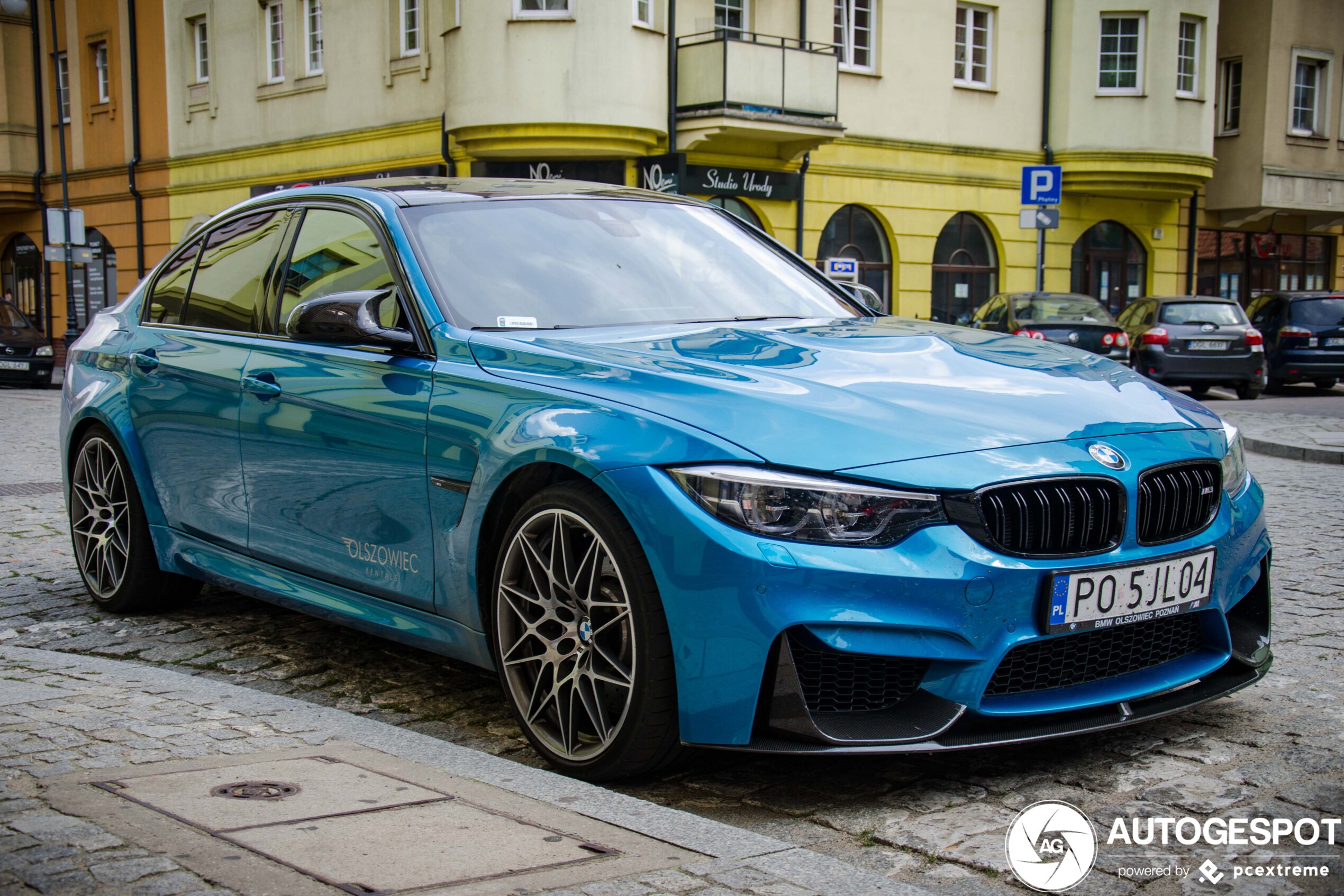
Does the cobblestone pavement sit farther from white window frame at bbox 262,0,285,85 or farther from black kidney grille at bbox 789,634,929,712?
white window frame at bbox 262,0,285,85

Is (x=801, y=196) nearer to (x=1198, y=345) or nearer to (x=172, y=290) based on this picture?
(x=1198, y=345)

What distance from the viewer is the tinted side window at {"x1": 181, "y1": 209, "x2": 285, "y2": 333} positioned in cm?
530

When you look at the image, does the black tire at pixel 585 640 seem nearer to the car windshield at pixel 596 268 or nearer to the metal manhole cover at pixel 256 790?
the metal manhole cover at pixel 256 790

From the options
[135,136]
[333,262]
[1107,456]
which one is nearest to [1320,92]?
[135,136]

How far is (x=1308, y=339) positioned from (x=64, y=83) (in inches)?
1070

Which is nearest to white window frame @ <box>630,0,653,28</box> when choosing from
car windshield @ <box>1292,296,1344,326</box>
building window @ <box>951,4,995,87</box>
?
building window @ <box>951,4,995,87</box>

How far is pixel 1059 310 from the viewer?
20.8m

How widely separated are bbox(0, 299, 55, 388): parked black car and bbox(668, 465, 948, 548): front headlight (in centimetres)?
2455

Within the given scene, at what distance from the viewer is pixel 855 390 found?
11.8ft

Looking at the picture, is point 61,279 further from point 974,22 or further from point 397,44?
point 974,22

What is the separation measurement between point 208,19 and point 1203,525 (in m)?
28.3

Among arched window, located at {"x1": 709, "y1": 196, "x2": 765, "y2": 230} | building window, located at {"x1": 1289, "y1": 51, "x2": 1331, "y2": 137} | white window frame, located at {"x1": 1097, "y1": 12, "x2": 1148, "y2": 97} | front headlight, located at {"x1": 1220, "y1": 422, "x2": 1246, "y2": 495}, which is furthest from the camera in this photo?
building window, located at {"x1": 1289, "y1": 51, "x2": 1331, "y2": 137}

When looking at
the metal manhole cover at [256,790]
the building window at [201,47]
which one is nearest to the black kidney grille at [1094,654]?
the metal manhole cover at [256,790]

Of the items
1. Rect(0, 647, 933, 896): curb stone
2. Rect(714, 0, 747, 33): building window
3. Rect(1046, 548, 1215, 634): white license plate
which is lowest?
Rect(0, 647, 933, 896): curb stone
